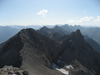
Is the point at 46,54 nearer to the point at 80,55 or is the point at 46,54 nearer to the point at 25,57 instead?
the point at 25,57

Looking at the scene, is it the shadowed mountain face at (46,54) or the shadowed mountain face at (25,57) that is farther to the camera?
the shadowed mountain face at (46,54)

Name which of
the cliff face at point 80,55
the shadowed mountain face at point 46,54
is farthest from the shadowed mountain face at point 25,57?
the cliff face at point 80,55

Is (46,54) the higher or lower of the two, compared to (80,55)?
Answer: higher

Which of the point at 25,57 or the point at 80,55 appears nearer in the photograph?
the point at 25,57

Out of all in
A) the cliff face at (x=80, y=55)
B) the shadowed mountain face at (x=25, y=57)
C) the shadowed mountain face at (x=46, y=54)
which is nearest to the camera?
the shadowed mountain face at (x=25, y=57)

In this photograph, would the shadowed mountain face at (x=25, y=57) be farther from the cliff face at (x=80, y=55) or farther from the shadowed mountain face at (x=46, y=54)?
the cliff face at (x=80, y=55)

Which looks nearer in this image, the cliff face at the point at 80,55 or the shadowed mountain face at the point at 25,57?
the shadowed mountain face at the point at 25,57

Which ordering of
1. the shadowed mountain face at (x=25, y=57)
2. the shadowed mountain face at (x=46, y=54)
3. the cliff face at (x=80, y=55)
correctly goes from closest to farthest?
the shadowed mountain face at (x=25, y=57)
the shadowed mountain face at (x=46, y=54)
the cliff face at (x=80, y=55)

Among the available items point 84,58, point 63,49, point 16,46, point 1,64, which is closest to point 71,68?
point 84,58

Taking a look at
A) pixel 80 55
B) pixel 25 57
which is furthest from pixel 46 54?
pixel 80 55
